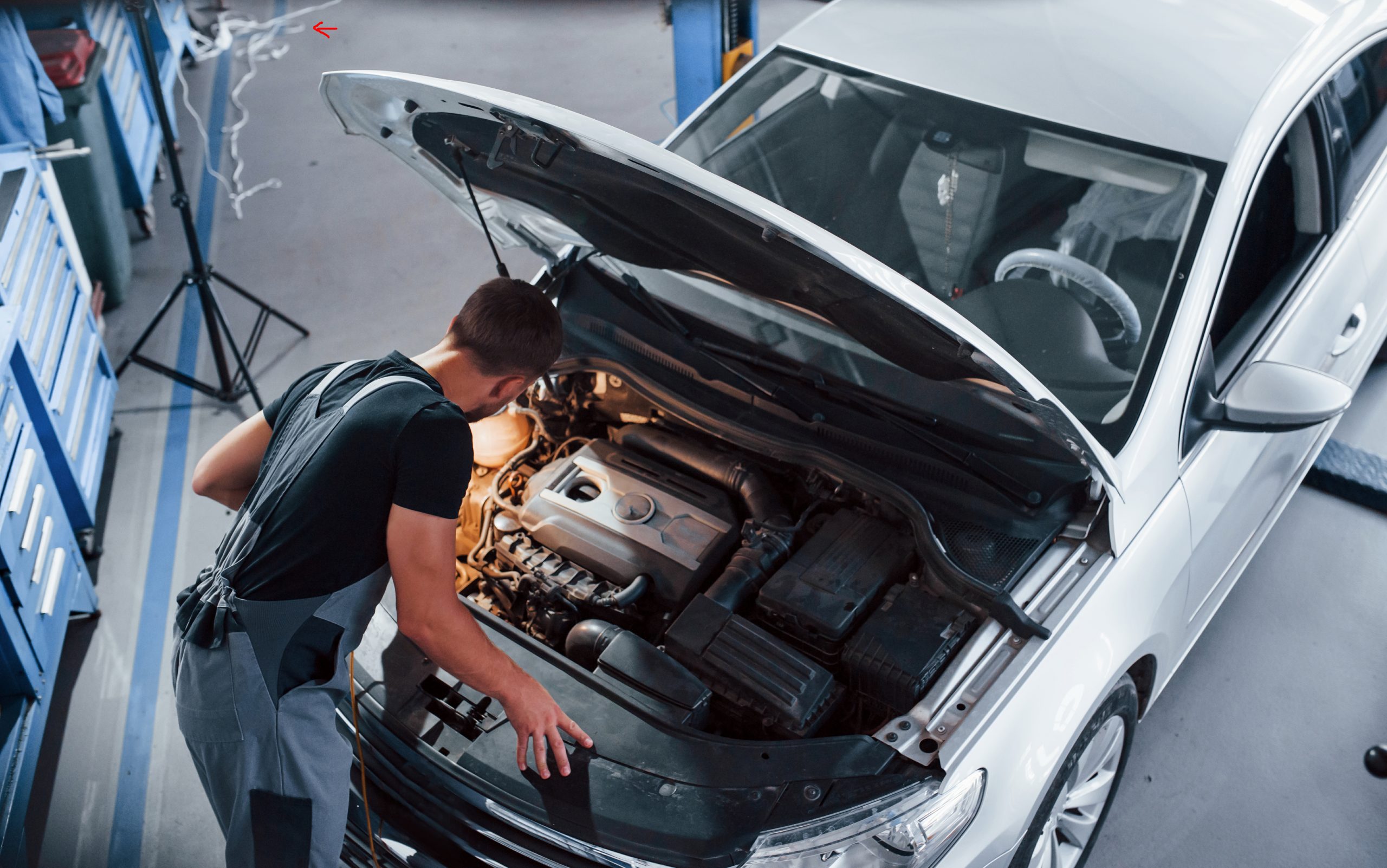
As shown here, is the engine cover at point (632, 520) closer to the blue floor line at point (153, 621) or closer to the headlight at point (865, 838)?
the headlight at point (865, 838)

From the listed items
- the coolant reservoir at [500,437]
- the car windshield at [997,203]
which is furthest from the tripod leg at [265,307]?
the car windshield at [997,203]

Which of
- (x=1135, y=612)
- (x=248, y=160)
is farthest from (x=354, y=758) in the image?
(x=248, y=160)

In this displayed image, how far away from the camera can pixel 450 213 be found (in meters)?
5.02

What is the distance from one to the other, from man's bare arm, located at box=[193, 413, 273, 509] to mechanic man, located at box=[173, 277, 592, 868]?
95 millimetres

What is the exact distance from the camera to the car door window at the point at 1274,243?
7.69 ft

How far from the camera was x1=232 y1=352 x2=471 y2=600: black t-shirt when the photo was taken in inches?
62.7

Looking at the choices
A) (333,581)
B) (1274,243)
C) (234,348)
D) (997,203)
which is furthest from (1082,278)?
(234,348)

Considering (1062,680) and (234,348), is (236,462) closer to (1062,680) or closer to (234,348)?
(1062,680)

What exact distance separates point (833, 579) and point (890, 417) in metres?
0.36

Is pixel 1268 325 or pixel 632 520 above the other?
pixel 1268 325

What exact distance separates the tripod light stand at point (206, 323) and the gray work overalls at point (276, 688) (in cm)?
194

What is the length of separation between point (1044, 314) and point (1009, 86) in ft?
1.96

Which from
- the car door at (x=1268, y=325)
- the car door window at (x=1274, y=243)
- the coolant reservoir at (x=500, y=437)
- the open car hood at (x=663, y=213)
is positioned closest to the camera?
the open car hood at (x=663, y=213)

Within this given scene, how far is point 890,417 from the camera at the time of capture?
209 centimetres
